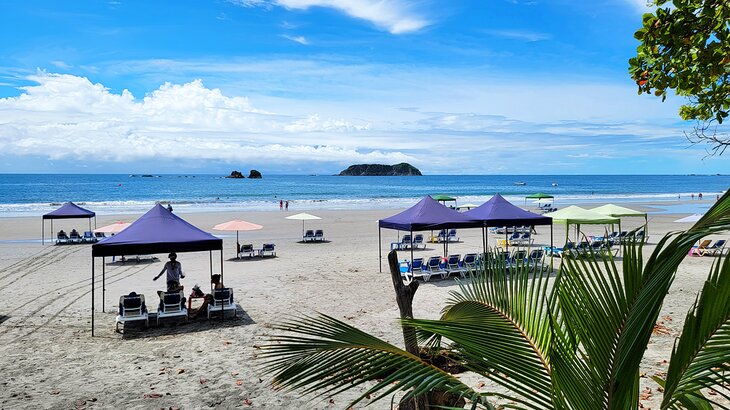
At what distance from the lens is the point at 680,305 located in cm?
1143

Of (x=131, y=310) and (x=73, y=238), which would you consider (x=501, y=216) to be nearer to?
(x=131, y=310)

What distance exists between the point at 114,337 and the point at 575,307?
9647mm

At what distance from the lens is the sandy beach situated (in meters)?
7.02

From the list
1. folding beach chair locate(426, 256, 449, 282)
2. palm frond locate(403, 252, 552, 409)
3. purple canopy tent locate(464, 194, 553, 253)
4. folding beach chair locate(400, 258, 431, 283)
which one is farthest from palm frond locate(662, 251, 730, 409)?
purple canopy tent locate(464, 194, 553, 253)

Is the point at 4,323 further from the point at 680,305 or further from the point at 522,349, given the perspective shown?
the point at 680,305

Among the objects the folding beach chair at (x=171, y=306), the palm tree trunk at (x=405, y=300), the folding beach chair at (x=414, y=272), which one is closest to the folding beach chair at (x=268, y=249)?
the folding beach chair at (x=414, y=272)

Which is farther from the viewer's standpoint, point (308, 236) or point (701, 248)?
point (308, 236)

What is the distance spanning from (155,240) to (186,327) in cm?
181

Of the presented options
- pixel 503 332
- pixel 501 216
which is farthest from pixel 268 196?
pixel 503 332

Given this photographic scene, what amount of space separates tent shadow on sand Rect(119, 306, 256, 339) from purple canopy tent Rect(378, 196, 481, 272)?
212 inches

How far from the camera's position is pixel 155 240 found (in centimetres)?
1050

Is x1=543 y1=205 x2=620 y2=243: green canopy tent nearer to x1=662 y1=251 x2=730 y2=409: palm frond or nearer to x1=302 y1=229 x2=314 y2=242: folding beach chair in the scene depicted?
x1=302 y1=229 x2=314 y2=242: folding beach chair

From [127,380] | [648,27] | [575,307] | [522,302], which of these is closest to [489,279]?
[522,302]

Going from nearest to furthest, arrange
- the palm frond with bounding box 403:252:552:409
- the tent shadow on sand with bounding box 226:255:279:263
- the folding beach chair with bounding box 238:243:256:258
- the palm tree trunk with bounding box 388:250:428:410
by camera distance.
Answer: the palm frond with bounding box 403:252:552:409, the palm tree trunk with bounding box 388:250:428:410, the tent shadow on sand with bounding box 226:255:279:263, the folding beach chair with bounding box 238:243:256:258
